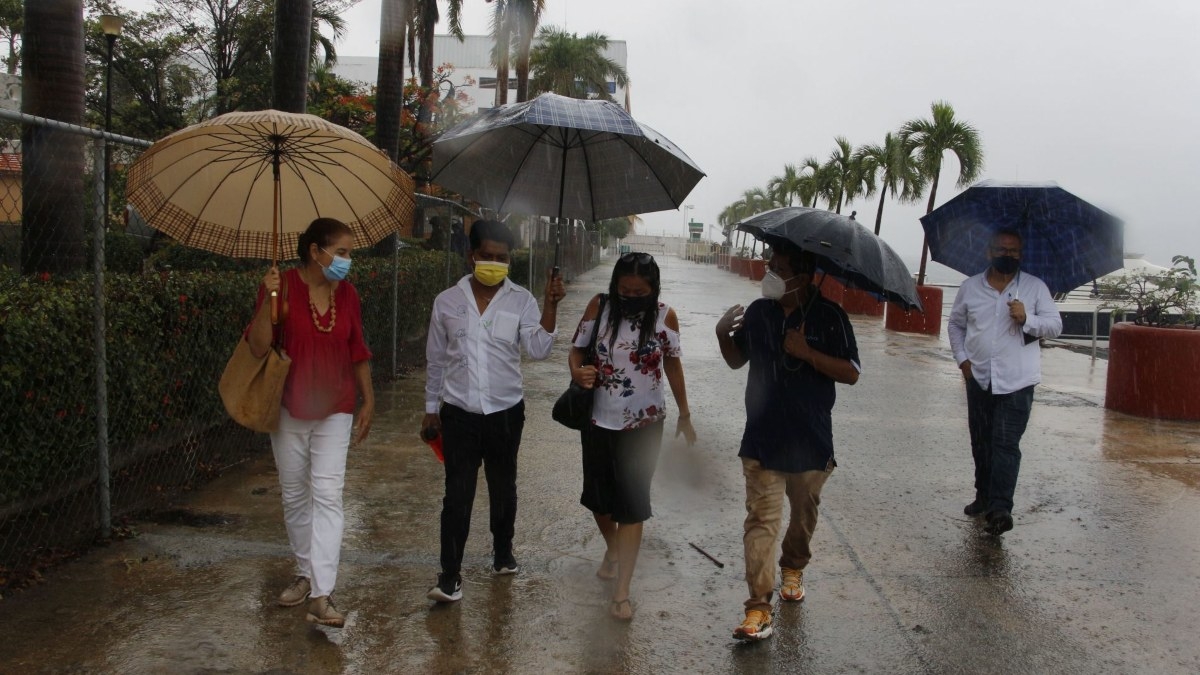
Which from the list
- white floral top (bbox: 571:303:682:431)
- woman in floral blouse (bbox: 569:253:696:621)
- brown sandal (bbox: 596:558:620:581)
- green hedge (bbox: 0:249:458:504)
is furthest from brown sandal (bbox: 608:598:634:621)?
green hedge (bbox: 0:249:458:504)

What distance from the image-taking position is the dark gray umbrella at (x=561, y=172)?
4.95 meters

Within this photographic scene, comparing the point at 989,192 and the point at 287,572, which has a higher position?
the point at 989,192

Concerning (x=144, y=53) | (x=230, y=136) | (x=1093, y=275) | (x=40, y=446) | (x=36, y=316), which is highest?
(x=144, y=53)

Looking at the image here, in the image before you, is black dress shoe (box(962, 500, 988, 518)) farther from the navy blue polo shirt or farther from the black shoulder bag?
the black shoulder bag

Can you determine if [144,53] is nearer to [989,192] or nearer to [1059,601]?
[989,192]

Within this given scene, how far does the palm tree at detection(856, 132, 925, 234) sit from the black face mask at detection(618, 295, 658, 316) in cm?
2240

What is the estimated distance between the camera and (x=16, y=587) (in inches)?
165

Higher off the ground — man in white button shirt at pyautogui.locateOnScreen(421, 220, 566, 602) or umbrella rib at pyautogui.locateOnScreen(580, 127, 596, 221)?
umbrella rib at pyautogui.locateOnScreen(580, 127, 596, 221)

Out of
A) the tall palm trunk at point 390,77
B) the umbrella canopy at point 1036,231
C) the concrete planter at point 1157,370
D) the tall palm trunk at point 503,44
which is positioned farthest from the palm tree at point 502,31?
the umbrella canopy at point 1036,231

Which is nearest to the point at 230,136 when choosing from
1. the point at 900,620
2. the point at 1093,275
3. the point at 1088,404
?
the point at 900,620

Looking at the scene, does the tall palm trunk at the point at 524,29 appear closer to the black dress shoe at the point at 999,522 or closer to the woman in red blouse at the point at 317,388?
the black dress shoe at the point at 999,522

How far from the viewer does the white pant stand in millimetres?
3920

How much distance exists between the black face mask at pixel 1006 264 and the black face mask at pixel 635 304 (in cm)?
256

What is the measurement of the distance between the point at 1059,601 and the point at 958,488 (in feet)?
6.90
